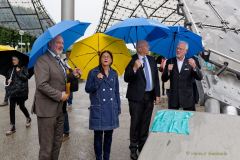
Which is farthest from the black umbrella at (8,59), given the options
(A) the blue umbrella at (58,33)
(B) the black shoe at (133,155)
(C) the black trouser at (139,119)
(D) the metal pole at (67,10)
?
(D) the metal pole at (67,10)

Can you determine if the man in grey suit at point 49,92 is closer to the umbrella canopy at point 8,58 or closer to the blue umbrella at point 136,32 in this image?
the blue umbrella at point 136,32

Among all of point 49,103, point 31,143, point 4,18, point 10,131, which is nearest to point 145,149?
point 49,103

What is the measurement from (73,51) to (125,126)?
347 cm

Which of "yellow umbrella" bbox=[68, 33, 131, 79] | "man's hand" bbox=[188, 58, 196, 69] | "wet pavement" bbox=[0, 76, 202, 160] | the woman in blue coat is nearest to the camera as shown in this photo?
"man's hand" bbox=[188, 58, 196, 69]

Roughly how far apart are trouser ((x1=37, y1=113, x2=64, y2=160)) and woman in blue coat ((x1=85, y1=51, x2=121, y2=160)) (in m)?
0.53

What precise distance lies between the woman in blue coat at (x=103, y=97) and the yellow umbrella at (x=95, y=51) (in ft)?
1.36

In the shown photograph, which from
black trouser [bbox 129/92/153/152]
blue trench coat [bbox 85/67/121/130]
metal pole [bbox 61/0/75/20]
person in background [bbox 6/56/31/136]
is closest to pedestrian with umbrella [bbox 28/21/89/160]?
blue trench coat [bbox 85/67/121/130]

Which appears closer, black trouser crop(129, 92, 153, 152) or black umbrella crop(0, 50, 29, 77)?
black trouser crop(129, 92, 153, 152)

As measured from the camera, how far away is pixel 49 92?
14.4 feet

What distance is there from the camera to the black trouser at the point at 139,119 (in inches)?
227

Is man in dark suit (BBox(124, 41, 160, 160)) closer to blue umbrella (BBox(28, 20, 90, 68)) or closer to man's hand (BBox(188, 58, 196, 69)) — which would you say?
man's hand (BBox(188, 58, 196, 69))

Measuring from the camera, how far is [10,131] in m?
7.71

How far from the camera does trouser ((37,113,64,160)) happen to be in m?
4.52

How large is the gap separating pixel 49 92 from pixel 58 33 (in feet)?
2.25
